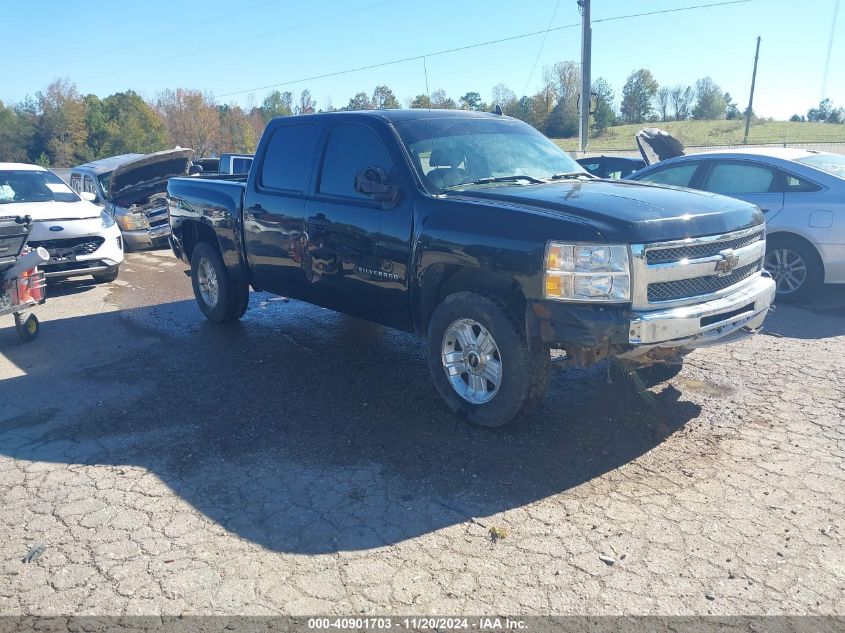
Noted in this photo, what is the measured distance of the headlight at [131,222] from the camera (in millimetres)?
13031

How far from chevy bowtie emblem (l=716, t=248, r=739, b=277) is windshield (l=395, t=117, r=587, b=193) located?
58.5 inches

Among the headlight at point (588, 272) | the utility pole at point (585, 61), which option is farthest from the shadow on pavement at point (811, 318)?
the utility pole at point (585, 61)

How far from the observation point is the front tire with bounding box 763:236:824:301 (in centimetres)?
755

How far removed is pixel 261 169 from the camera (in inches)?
258

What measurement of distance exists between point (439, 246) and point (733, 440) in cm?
A: 226

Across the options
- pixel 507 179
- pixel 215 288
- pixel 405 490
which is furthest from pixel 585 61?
pixel 405 490

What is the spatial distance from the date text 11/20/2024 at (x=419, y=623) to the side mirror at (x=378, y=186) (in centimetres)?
297

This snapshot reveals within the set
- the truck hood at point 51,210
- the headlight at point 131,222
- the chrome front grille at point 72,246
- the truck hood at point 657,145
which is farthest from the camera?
the headlight at point 131,222

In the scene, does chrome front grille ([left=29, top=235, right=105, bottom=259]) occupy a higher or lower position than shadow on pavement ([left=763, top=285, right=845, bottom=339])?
higher

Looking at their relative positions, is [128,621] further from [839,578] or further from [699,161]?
[699,161]

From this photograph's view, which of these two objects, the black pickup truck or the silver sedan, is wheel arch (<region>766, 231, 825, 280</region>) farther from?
the black pickup truck

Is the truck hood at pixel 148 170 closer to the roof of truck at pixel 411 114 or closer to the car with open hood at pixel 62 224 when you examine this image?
the car with open hood at pixel 62 224

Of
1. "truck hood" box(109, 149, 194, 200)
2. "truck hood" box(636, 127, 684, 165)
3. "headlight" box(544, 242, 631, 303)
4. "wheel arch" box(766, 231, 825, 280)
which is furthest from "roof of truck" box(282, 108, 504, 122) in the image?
"truck hood" box(109, 149, 194, 200)

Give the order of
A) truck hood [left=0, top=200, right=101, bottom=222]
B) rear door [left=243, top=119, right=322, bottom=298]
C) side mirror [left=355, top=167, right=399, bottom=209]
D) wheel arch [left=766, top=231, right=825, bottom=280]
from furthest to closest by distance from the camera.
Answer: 1. truck hood [left=0, top=200, right=101, bottom=222]
2. wheel arch [left=766, top=231, right=825, bottom=280]
3. rear door [left=243, top=119, right=322, bottom=298]
4. side mirror [left=355, top=167, right=399, bottom=209]
